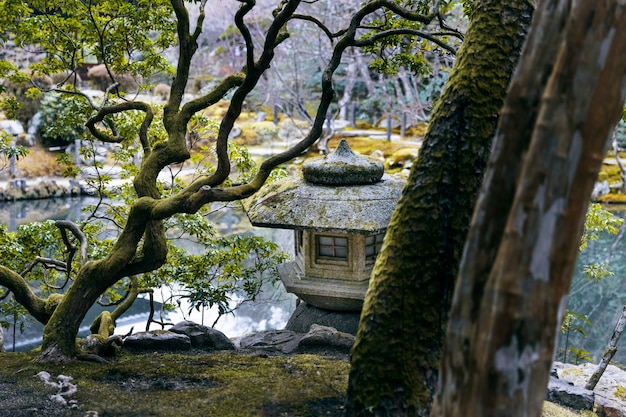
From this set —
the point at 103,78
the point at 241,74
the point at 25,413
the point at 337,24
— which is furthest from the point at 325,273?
the point at 103,78

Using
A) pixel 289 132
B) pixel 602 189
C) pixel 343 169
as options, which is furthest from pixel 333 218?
pixel 289 132

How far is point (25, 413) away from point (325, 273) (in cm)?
326

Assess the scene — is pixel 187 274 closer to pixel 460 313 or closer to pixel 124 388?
pixel 124 388

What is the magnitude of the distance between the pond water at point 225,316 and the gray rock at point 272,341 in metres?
1.51

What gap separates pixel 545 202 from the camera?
1.51 meters

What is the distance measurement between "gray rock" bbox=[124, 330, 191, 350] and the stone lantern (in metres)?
1.25

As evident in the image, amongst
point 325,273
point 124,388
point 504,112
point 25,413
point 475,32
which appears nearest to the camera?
point 504,112

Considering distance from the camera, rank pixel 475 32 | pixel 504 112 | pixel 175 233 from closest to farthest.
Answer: pixel 504 112
pixel 475 32
pixel 175 233

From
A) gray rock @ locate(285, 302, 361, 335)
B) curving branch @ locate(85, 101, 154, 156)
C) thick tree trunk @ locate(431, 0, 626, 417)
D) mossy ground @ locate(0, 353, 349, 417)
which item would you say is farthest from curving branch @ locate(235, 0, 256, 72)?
gray rock @ locate(285, 302, 361, 335)

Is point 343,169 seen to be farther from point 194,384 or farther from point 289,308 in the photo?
point 289,308

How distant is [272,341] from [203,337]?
70 centimetres

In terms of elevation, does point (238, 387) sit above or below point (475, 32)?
below

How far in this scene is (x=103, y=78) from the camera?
2561 centimetres

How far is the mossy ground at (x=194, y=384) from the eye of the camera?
341 centimetres
